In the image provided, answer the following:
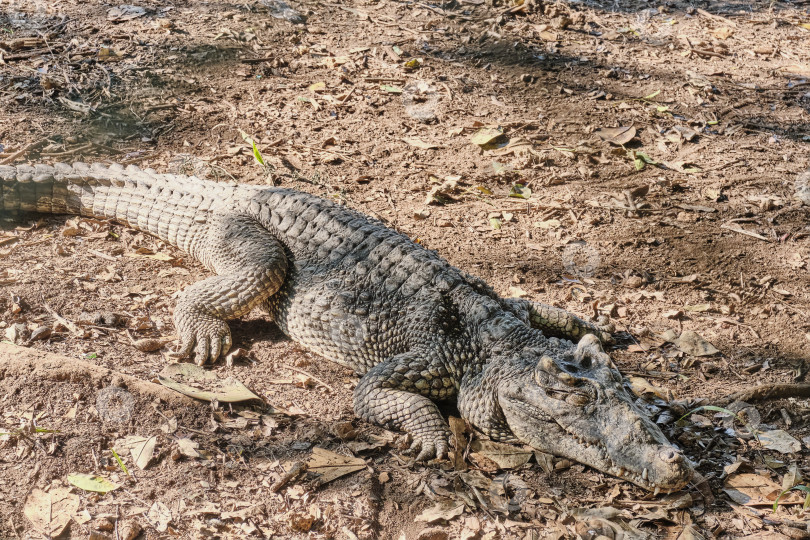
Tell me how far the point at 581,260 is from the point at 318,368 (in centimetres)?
242

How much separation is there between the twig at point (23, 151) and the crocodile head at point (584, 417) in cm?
503

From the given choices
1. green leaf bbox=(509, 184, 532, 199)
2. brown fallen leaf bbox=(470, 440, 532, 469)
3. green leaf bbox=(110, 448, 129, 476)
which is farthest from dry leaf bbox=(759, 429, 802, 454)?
green leaf bbox=(110, 448, 129, 476)

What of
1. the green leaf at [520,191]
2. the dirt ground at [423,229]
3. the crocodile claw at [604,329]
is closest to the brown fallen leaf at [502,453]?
the dirt ground at [423,229]

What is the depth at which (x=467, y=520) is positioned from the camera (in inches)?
138

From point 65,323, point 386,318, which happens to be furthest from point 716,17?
point 65,323

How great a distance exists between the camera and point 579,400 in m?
3.80

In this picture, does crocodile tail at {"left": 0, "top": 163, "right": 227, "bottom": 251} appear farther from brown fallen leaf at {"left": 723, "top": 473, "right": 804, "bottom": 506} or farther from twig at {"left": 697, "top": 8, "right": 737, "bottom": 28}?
twig at {"left": 697, "top": 8, "right": 737, "bottom": 28}

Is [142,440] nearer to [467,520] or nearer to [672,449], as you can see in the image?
[467,520]

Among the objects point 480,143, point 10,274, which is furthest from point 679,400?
point 10,274

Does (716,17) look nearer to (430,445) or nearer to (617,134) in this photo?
(617,134)

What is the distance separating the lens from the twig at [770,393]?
14.0ft

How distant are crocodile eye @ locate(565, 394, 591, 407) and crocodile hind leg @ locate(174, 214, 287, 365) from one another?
2246 mm

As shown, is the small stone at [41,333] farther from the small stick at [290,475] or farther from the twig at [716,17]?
the twig at [716,17]

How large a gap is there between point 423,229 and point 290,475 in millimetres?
2913
